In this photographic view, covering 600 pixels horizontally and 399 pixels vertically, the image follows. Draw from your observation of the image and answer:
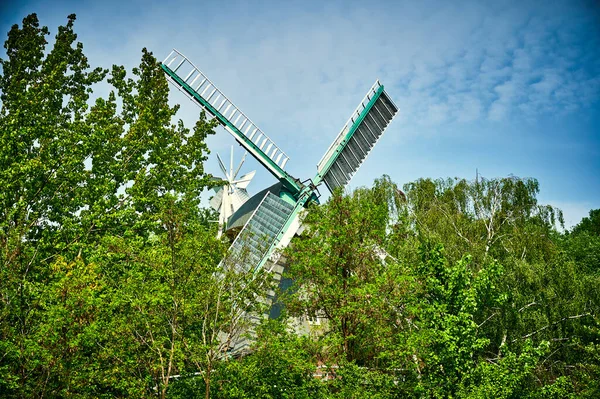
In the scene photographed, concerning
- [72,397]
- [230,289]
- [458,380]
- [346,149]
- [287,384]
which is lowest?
[72,397]

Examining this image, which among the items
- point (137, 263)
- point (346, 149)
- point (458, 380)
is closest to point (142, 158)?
point (137, 263)

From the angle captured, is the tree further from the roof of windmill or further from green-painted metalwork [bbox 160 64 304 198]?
the roof of windmill

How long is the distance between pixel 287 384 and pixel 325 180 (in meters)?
12.0

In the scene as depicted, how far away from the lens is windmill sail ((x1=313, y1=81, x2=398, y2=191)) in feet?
73.3

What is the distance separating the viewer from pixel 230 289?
1163cm

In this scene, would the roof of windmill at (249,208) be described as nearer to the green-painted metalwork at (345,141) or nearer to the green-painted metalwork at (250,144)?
the green-painted metalwork at (250,144)

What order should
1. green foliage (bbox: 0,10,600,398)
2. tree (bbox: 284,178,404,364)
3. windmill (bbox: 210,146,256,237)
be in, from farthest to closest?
windmill (bbox: 210,146,256,237) → tree (bbox: 284,178,404,364) → green foliage (bbox: 0,10,600,398)

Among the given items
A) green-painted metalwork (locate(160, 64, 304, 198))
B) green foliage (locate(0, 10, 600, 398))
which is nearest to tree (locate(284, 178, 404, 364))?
green foliage (locate(0, 10, 600, 398))

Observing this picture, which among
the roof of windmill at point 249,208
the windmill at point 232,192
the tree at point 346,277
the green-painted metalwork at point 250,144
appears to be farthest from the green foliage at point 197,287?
the windmill at point 232,192

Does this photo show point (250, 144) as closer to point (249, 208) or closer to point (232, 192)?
point (249, 208)

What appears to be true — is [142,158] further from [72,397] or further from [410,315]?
[410,315]

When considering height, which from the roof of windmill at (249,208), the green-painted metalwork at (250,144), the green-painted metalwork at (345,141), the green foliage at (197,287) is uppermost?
the green-painted metalwork at (345,141)

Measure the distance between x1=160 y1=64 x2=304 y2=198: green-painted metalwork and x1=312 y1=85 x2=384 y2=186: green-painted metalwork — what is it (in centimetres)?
98

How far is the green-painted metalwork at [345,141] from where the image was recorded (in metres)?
21.8
